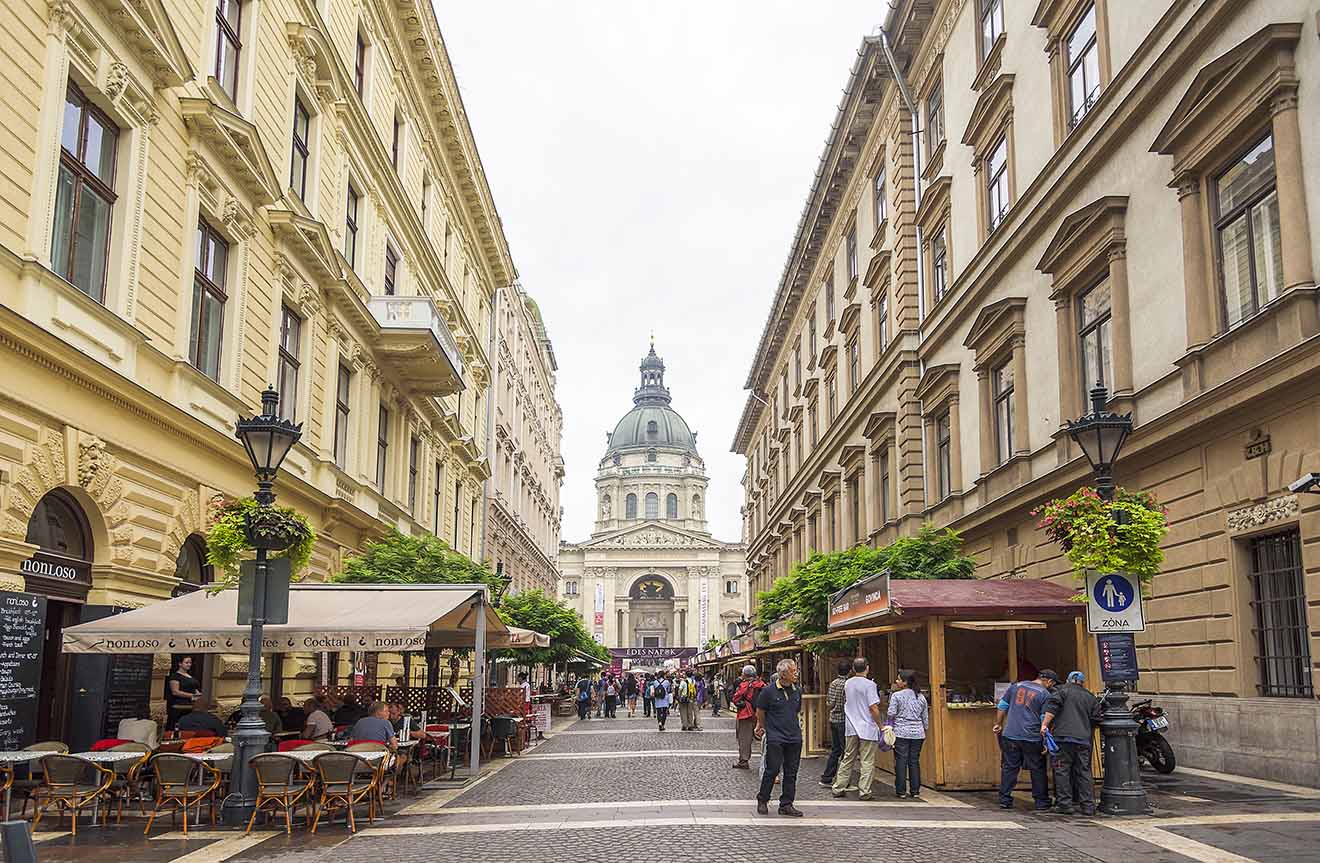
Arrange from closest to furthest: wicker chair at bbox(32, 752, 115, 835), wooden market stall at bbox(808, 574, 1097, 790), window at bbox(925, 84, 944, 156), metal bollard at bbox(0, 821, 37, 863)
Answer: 1. metal bollard at bbox(0, 821, 37, 863)
2. wicker chair at bbox(32, 752, 115, 835)
3. wooden market stall at bbox(808, 574, 1097, 790)
4. window at bbox(925, 84, 944, 156)

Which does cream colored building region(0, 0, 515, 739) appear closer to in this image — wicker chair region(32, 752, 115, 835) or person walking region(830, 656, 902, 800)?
wicker chair region(32, 752, 115, 835)

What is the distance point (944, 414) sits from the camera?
92.6 feet

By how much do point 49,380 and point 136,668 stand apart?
4314 millimetres

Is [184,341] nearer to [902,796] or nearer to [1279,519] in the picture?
[902,796]

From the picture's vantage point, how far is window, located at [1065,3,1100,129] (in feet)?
65.8

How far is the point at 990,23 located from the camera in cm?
2580

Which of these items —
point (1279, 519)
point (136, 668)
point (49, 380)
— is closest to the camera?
point (49, 380)

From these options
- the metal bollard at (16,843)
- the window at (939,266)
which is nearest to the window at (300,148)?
the window at (939,266)

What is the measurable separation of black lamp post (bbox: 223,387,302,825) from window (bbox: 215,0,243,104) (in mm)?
7240

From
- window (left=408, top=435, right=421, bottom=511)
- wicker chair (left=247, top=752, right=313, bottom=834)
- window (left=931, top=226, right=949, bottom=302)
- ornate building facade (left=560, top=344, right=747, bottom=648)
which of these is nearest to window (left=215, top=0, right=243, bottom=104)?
wicker chair (left=247, top=752, right=313, bottom=834)

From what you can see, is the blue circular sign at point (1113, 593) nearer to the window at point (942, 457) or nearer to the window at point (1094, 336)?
the window at point (1094, 336)

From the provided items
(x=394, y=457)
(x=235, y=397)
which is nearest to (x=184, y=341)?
(x=235, y=397)

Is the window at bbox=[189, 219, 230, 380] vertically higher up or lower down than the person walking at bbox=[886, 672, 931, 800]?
higher up

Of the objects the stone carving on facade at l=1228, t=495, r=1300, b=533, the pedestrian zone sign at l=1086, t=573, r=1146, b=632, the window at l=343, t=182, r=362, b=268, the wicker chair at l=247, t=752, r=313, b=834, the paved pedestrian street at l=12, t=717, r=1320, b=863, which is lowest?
the paved pedestrian street at l=12, t=717, r=1320, b=863
